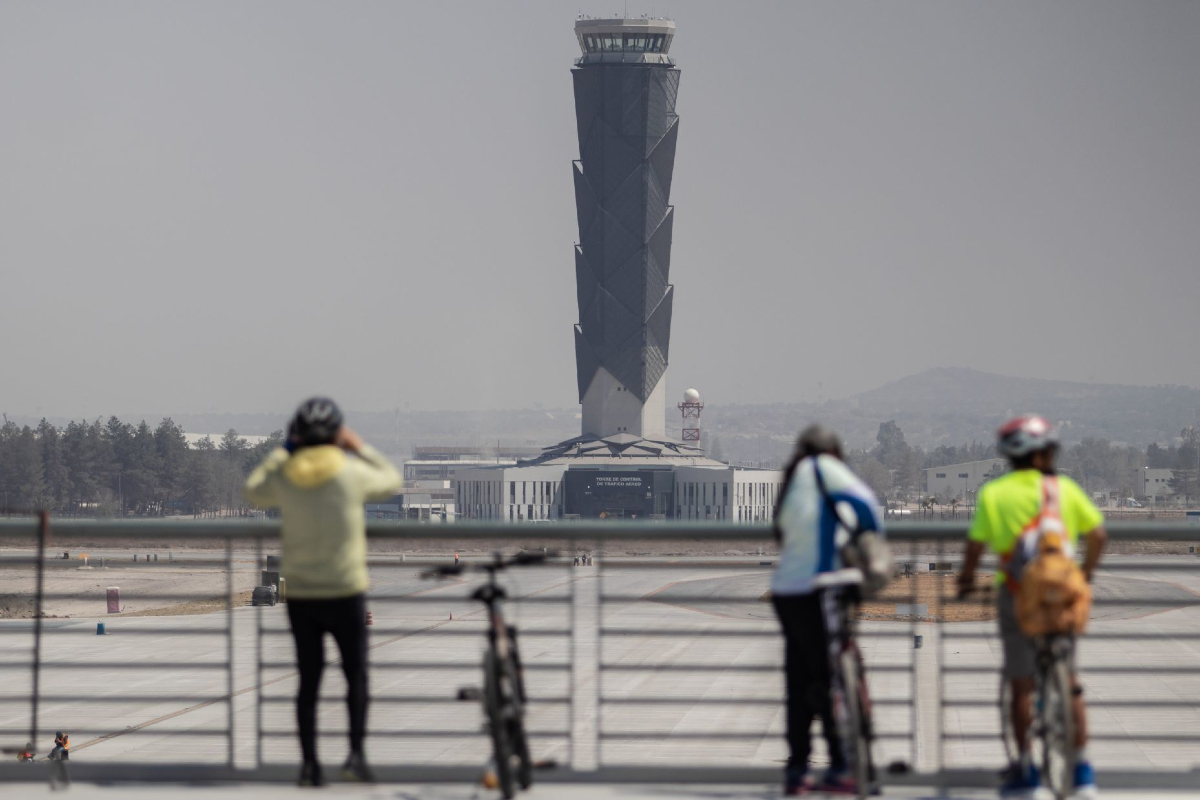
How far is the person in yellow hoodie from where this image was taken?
7.44 meters

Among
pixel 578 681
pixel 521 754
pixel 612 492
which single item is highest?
pixel 521 754

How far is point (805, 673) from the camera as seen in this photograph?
7.27 m

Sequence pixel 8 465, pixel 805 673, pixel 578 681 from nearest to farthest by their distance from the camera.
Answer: pixel 805 673 < pixel 578 681 < pixel 8 465

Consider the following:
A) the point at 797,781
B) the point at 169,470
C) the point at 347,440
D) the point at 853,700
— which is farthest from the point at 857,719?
the point at 169,470

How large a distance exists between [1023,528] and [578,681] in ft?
105

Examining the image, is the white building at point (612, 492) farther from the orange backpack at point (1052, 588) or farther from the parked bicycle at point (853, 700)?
the orange backpack at point (1052, 588)

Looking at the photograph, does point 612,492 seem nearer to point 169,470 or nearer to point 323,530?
point 169,470

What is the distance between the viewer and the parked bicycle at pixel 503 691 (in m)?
7.38

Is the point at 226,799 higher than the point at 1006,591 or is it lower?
lower

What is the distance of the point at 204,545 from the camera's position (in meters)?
111

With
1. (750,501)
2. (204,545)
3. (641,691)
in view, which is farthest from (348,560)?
(750,501)

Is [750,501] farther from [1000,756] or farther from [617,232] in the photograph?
[1000,756]

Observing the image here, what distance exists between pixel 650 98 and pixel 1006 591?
19475 cm

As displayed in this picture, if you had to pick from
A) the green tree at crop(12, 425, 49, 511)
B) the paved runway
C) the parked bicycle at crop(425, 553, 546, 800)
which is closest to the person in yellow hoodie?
the parked bicycle at crop(425, 553, 546, 800)
